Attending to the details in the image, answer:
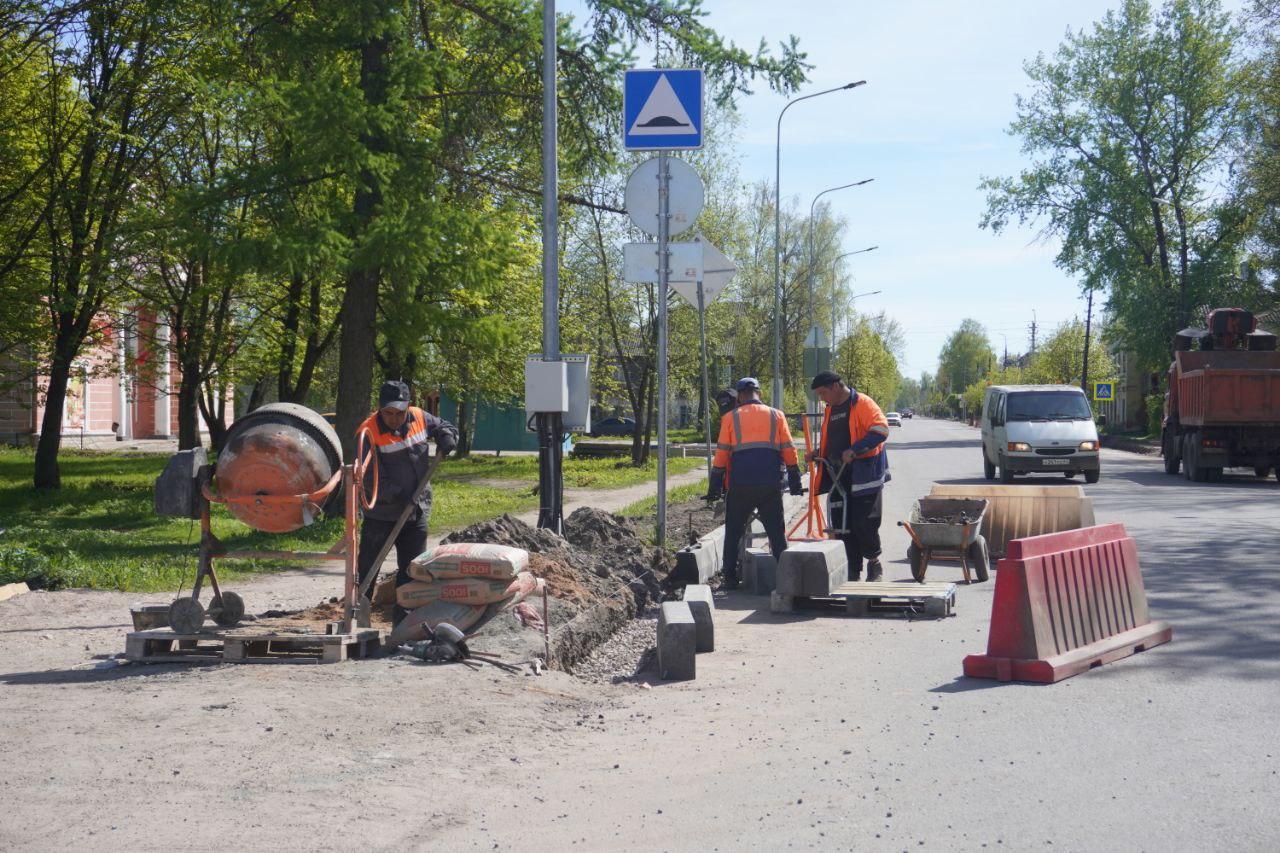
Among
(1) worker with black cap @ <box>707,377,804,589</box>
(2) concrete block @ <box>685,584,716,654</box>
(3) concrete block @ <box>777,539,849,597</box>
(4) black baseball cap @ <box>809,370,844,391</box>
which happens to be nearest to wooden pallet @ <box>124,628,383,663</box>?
(2) concrete block @ <box>685,584,716,654</box>

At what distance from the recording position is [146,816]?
15.2 feet

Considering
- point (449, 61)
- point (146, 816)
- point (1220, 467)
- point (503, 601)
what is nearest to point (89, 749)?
point (146, 816)

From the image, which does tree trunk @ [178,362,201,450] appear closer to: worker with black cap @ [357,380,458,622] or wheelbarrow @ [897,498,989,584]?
wheelbarrow @ [897,498,989,584]

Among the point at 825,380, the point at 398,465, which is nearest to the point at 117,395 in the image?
the point at 825,380

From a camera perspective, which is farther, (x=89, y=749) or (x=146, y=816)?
(x=89, y=749)

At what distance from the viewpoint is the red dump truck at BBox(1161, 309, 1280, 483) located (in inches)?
974

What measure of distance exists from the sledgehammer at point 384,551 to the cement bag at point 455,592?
239mm

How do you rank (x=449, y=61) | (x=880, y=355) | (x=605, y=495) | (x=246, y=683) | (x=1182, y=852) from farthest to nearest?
(x=880, y=355)
(x=605, y=495)
(x=449, y=61)
(x=246, y=683)
(x=1182, y=852)

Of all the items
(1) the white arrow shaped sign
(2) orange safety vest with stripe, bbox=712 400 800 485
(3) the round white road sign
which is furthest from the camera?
(1) the white arrow shaped sign

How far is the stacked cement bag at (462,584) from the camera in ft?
25.3

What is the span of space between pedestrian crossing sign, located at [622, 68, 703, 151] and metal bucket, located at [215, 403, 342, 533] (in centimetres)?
475

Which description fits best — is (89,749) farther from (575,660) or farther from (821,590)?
(821,590)

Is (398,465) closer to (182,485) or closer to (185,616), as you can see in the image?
(182,485)

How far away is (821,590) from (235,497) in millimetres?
4479
